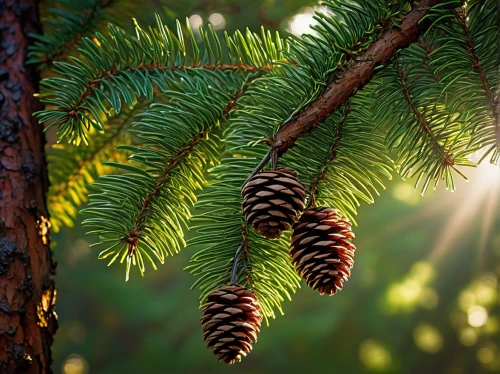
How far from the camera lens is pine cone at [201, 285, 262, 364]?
55cm

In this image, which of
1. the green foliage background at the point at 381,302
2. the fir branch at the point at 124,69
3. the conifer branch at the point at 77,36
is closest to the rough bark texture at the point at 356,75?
the fir branch at the point at 124,69

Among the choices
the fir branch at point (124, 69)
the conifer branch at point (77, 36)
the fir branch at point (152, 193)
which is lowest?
the fir branch at point (152, 193)

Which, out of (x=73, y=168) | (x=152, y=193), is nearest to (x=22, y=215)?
(x=152, y=193)

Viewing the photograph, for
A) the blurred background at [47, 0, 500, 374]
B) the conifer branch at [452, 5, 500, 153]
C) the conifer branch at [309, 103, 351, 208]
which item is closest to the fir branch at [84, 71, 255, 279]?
the conifer branch at [309, 103, 351, 208]

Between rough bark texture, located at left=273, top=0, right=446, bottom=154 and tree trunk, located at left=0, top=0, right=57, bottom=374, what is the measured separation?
38 centimetres

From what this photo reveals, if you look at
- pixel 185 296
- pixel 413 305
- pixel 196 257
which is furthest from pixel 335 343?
pixel 196 257

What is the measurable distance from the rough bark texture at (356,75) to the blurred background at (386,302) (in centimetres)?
358

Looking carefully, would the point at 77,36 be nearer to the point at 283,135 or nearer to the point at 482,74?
the point at 283,135

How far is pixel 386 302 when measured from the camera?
4.43 metres

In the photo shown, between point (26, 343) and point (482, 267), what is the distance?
4360 millimetres

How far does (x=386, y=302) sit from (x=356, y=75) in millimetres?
4147

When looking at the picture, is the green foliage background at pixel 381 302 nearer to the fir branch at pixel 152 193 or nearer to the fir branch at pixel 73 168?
the fir branch at pixel 73 168

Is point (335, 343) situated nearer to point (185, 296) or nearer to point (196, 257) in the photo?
point (185, 296)

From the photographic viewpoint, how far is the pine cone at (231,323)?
1.80 feet
